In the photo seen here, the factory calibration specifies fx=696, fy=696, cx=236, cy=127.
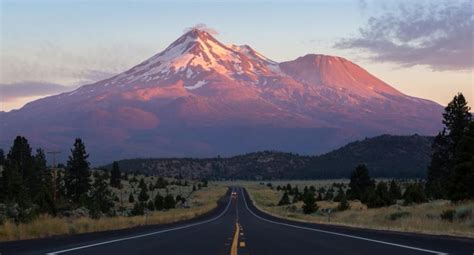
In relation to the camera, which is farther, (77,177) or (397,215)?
(77,177)

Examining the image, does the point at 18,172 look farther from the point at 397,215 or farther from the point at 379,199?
the point at 397,215

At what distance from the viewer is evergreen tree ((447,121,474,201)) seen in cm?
4294

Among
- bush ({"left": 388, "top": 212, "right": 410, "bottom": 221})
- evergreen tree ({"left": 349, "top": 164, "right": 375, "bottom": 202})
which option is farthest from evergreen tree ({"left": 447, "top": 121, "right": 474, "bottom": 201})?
evergreen tree ({"left": 349, "top": 164, "right": 375, "bottom": 202})

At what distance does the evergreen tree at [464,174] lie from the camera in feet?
141

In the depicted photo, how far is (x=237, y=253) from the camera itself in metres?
18.6

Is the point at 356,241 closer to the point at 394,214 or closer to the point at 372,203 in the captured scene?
the point at 394,214

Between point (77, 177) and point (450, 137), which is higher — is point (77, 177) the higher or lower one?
the lower one

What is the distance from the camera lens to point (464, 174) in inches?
1724

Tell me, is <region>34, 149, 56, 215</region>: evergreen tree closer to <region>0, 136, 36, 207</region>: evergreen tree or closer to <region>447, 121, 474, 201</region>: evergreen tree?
<region>0, 136, 36, 207</region>: evergreen tree

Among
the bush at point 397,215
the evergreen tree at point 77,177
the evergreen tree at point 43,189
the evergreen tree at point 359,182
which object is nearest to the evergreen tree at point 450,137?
the evergreen tree at point 359,182

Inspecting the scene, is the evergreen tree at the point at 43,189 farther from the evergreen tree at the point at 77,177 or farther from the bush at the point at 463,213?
the bush at the point at 463,213

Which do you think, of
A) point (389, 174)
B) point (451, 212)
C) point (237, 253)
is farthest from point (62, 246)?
point (389, 174)

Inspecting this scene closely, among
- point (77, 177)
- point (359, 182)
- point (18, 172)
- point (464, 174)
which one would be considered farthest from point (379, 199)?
point (77, 177)

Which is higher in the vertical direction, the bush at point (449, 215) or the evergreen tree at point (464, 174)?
the evergreen tree at point (464, 174)
